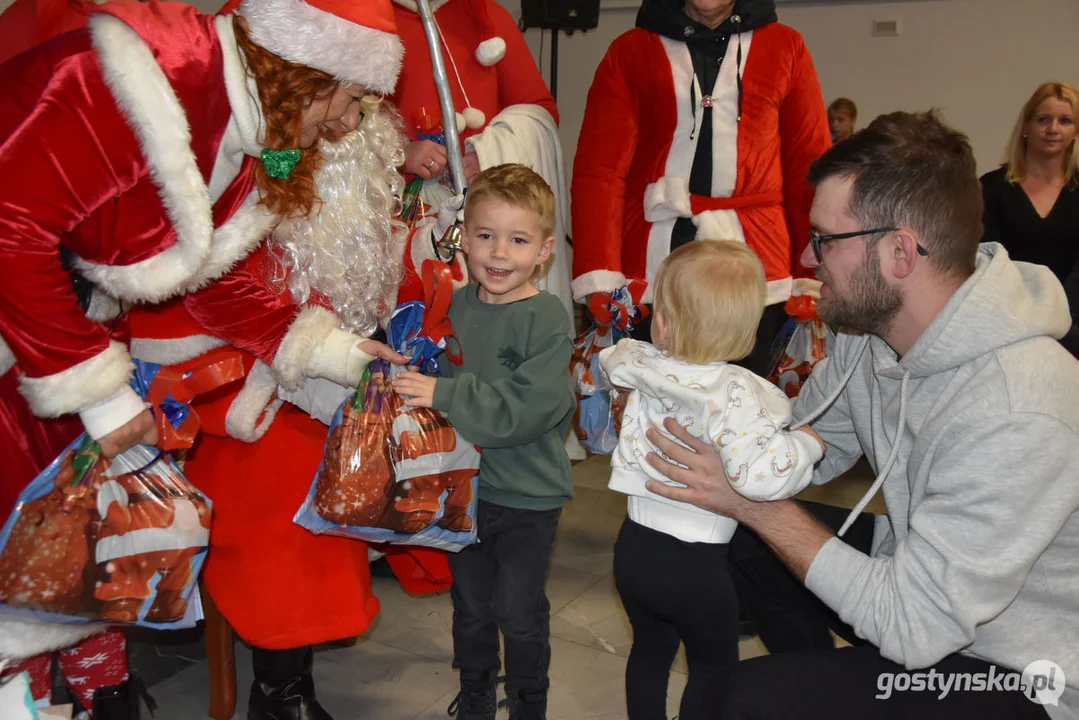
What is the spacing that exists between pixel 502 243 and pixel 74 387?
877 mm

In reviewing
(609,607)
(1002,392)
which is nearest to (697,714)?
(1002,392)

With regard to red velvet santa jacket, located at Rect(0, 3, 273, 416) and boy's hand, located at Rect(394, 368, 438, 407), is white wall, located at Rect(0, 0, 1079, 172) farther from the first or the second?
red velvet santa jacket, located at Rect(0, 3, 273, 416)

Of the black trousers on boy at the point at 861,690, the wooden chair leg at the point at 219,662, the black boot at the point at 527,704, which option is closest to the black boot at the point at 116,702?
the wooden chair leg at the point at 219,662

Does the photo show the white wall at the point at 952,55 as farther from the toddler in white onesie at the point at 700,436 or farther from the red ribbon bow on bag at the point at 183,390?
the red ribbon bow on bag at the point at 183,390

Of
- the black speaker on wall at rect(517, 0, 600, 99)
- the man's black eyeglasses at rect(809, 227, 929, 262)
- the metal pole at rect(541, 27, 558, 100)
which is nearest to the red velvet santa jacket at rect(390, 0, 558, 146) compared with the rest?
the man's black eyeglasses at rect(809, 227, 929, 262)

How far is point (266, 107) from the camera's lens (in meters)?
1.79

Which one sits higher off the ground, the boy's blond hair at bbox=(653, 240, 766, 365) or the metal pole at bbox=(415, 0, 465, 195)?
the metal pole at bbox=(415, 0, 465, 195)

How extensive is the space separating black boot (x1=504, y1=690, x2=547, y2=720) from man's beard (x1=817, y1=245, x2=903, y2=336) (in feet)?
3.54

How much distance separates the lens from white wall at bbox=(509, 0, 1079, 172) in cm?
542

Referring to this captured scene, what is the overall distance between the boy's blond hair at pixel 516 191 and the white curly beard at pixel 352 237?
0.24m

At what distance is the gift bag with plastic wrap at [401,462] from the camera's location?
1879 millimetres

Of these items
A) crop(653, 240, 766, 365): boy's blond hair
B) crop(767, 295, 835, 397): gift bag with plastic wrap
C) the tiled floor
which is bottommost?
the tiled floor

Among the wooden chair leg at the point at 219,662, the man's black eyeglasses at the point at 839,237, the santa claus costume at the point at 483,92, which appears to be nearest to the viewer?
the man's black eyeglasses at the point at 839,237

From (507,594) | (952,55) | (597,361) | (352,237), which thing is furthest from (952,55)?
(507,594)
